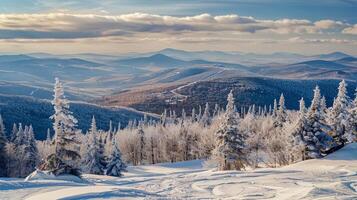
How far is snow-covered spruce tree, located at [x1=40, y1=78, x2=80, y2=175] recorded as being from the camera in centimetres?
3694

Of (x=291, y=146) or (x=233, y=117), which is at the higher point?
(x=233, y=117)

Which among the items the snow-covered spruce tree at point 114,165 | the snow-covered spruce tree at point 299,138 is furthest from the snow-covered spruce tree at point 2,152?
the snow-covered spruce tree at point 299,138

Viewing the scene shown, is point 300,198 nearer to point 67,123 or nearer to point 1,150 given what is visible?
point 67,123

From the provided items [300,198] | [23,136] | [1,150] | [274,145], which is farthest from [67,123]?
[23,136]

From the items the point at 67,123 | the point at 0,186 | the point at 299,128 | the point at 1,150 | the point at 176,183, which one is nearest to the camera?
the point at 0,186

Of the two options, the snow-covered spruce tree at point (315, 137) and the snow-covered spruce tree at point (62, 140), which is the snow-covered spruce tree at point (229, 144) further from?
the snow-covered spruce tree at point (62, 140)

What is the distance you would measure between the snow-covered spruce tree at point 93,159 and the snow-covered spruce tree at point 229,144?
66.4 feet

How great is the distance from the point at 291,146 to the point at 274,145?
12.8 metres

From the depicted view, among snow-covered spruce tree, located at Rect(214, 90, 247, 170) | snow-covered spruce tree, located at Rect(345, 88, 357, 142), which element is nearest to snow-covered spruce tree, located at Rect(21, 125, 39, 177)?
snow-covered spruce tree, located at Rect(214, 90, 247, 170)

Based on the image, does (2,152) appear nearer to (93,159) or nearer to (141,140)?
(93,159)

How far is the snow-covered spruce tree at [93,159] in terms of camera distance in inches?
2598

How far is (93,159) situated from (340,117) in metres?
34.4

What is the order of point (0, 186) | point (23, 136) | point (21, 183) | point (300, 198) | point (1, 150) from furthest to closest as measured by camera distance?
point (23, 136), point (1, 150), point (21, 183), point (0, 186), point (300, 198)

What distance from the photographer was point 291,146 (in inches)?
2042
